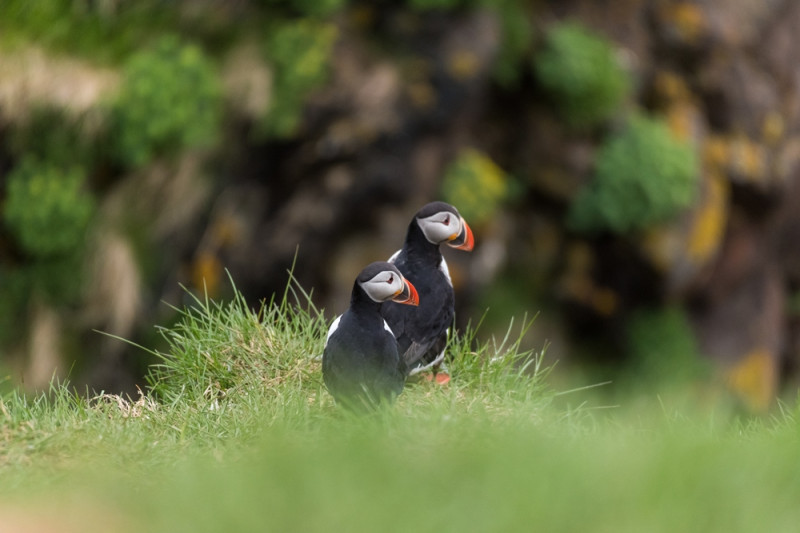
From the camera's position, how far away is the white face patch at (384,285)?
3.31 meters

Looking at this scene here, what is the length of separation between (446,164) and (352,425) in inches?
296

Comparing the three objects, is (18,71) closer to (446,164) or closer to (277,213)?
(277,213)

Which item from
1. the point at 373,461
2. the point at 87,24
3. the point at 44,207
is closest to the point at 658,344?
the point at 44,207

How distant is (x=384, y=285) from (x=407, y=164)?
6.65 metres

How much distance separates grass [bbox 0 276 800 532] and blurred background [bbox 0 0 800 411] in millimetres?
4858

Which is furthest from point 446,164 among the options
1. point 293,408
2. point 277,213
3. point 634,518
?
point 634,518

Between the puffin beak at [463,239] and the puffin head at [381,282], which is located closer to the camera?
the puffin head at [381,282]

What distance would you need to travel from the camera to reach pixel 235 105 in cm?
920

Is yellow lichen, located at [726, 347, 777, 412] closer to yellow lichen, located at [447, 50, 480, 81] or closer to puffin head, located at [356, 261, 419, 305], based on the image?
yellow lichen, located at [447, 50, 480, 81]

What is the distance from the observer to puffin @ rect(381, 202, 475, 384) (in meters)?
3.83

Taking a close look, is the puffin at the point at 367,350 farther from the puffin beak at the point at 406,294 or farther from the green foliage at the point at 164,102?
the green foliage at the point at 164,102

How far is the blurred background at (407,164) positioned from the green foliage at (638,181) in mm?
33

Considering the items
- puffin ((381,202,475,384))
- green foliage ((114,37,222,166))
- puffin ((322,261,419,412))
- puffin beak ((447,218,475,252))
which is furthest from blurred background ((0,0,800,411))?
puffin ((322,261,419,412))

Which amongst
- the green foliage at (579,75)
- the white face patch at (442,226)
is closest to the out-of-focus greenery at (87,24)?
the green foliage at (579,75)
